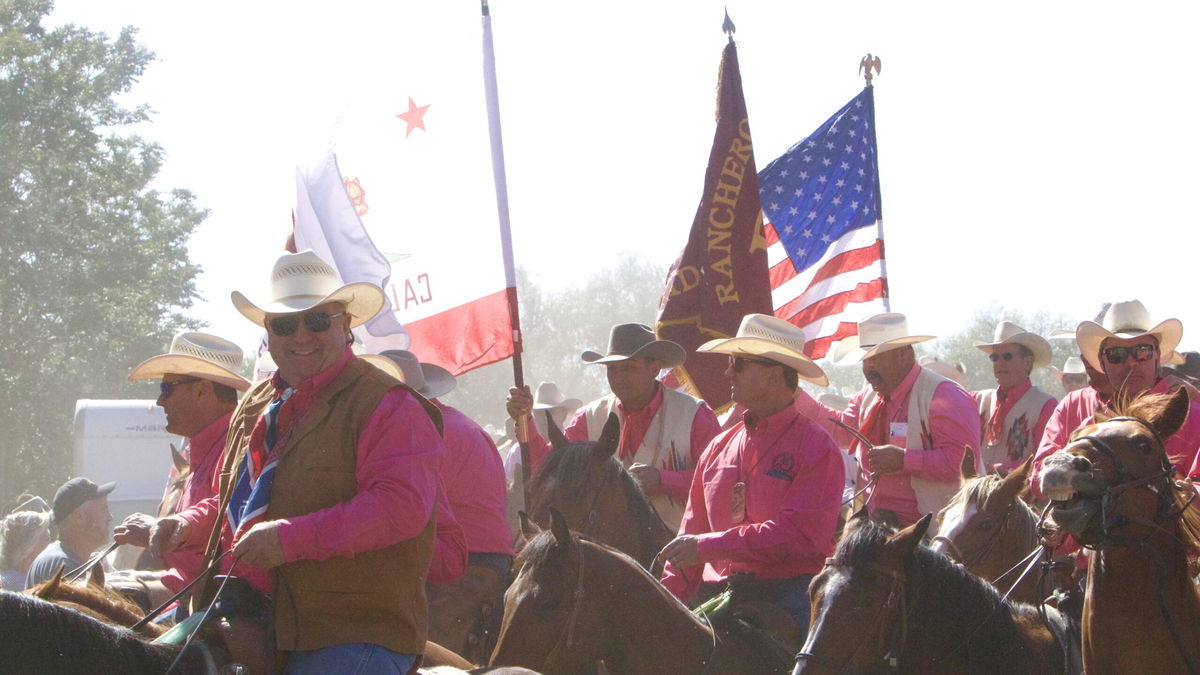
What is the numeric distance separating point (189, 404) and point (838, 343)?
5.83 metres

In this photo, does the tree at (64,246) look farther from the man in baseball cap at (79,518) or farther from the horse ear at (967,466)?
the horse ear at (967,466)

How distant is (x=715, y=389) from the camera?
903cm

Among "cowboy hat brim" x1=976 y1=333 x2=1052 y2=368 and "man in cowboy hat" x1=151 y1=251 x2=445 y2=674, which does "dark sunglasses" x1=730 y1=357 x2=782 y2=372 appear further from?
"cowboy hat brim" x1=976 y1=333 x2=1052 y2=368

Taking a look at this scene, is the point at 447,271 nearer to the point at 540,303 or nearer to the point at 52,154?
the point at 52,154

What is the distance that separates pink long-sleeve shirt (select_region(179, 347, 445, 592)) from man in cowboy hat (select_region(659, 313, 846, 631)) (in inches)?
74.7

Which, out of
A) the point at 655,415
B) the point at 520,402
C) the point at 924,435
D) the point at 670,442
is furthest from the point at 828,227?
the point at 520,402

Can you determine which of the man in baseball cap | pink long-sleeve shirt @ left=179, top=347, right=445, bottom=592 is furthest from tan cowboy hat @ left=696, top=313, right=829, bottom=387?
the man in baseball cap

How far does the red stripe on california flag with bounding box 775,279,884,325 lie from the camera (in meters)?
10.8

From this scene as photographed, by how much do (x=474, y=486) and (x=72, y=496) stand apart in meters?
4.83

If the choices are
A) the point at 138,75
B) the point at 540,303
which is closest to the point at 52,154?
the point at 138,75

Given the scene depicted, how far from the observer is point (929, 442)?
26.6 feet

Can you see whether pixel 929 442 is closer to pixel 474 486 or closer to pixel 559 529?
pixel 474 486

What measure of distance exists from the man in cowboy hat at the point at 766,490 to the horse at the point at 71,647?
247cm

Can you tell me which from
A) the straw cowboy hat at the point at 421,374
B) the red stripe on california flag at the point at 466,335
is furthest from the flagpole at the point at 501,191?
the straw cowboy hat at the point at 421,374
